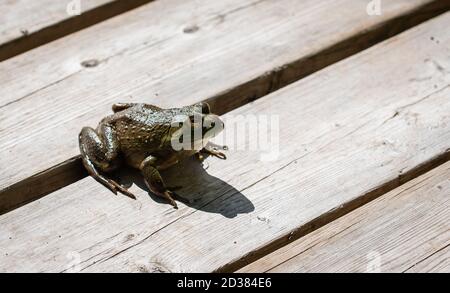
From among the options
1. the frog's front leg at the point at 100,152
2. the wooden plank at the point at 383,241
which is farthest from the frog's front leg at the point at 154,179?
the wooden plank at the point at 383,241

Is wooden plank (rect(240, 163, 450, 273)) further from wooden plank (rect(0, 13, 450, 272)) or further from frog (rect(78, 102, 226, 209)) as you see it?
frog (rect(78, 102, 226, 209))

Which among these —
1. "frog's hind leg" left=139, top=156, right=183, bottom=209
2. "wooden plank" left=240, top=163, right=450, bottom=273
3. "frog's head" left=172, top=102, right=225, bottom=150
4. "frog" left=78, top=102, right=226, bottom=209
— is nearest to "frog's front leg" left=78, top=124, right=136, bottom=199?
"frog" left=78, top=102, right=226, bottom=209

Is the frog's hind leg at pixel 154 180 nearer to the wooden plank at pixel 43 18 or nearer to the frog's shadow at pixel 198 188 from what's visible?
the frog's shadow at pixel 198 188

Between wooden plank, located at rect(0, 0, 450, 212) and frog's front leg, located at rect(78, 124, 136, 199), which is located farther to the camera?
wooden plank, located at rect(0, 0, 450, 212)

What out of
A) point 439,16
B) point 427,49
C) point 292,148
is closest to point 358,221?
point 292,148

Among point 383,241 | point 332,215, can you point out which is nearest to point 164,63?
point 332,215
